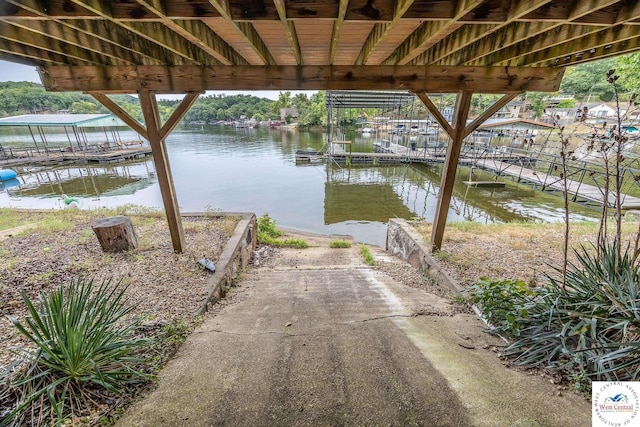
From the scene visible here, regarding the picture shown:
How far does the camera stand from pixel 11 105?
131 ft

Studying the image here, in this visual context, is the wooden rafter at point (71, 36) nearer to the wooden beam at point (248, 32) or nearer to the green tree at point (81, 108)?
the wooden beam at point (248, 32)

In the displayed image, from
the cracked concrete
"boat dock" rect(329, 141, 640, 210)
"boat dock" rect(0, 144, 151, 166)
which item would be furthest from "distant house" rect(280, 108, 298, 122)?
the cracked concrete

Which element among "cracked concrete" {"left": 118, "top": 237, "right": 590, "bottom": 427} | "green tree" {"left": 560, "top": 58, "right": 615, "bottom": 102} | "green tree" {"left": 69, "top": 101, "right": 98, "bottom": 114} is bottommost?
"cracked concrete" {"left": 118, "top": 237, "right": 590, "bottom": 427}

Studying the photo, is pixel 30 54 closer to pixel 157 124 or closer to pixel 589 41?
pixel 157 124

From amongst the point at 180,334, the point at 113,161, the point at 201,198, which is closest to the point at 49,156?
the point at 113,161

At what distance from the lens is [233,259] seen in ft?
13.6

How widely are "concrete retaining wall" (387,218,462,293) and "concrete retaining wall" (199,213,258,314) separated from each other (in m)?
3.00

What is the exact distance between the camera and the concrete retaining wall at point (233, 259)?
10.8ft

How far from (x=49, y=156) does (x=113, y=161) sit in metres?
3.34

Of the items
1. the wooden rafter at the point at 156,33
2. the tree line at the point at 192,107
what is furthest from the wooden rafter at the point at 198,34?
the tree line at the point at 192,107

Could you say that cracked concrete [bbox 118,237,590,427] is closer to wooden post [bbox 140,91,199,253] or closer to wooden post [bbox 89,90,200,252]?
wooden post [bbox 140,91,199,253]

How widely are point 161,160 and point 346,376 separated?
3.57 meters

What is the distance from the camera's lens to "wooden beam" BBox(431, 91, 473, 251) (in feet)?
11.9

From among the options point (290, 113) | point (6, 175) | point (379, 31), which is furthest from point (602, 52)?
point (290, 113)
